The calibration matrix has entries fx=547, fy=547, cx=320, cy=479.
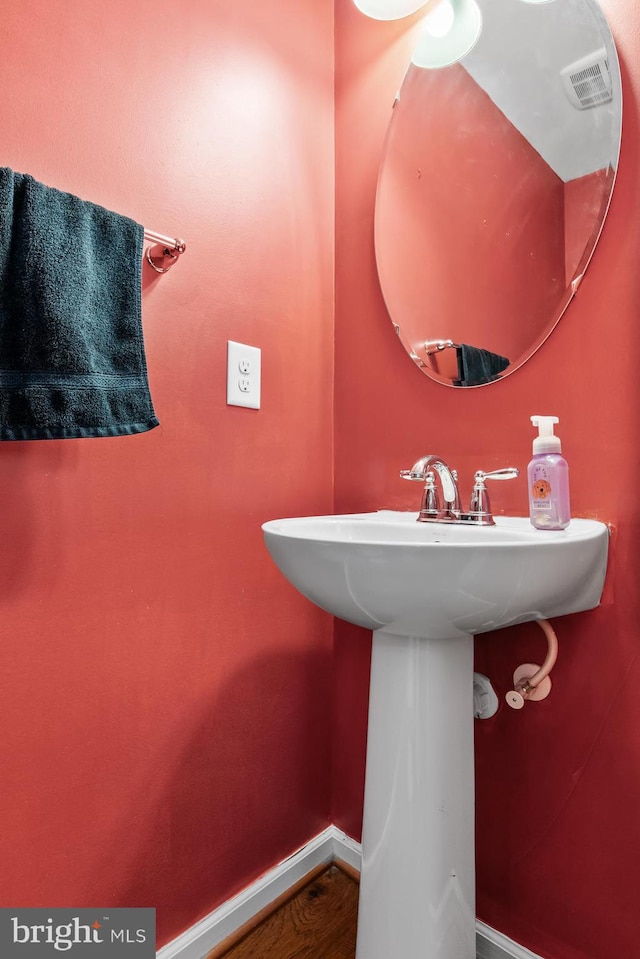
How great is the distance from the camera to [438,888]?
0.81 metres

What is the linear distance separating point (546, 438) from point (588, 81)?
2.01 feet

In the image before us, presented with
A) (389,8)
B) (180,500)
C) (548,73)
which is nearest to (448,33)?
(389,8)

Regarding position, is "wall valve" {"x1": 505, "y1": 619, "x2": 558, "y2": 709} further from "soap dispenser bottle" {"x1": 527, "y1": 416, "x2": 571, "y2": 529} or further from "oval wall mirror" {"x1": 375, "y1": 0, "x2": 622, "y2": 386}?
"oval wall mirror" {"x1": 375, "y1": 0, "x2": 622, "y2": 386}

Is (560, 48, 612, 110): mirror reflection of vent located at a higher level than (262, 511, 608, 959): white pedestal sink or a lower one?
higher

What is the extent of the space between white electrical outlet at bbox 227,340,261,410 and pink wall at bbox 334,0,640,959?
30 centimetres

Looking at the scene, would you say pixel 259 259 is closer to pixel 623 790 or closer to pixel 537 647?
pixel 537 647

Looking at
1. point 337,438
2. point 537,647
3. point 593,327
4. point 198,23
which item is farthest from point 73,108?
point 537,647

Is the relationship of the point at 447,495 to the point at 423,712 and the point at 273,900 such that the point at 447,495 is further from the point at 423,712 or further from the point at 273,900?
the point at 273,900

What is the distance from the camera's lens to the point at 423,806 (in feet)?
2.65

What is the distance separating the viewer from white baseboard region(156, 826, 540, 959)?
3.20 feet

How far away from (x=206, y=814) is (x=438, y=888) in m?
0.45

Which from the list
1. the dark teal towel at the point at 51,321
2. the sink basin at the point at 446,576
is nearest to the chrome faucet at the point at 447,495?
the sink basin at the point at 446,576
